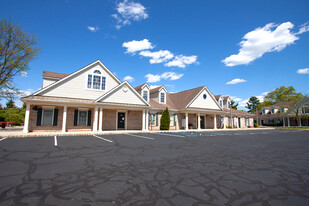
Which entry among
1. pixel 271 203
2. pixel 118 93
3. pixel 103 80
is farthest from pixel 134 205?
pixel 103 80

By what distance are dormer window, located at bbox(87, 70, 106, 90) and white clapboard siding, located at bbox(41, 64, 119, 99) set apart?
348mm

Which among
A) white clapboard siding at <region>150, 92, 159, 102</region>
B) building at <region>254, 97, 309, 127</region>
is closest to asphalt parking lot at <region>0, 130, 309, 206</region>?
white clapboard siding at <region>150, 92, 159, 102</region>

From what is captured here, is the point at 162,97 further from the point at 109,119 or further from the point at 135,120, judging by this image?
the point at 109,119

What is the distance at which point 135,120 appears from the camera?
21.4 metres

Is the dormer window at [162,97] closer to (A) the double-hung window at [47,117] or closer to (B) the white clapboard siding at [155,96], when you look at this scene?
(B) the white clapboard siding at [155,96]

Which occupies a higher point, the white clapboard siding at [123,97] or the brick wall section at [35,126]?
the white clapboard siding at [123,97]

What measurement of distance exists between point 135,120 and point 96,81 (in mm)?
6910

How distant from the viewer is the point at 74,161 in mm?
5664

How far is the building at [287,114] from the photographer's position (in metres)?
39.8

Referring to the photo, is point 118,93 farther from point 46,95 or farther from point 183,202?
point 183,202

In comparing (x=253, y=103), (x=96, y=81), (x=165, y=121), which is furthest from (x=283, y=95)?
(x=96, y=81)

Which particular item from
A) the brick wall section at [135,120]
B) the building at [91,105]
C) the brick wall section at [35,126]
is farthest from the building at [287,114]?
the brick wall section at [35,126]

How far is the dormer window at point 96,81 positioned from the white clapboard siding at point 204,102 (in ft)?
44.2

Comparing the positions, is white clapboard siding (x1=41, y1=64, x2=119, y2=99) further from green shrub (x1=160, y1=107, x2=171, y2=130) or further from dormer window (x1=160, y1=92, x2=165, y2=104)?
dormer window (x1=160, y1=92, x2=165, y2=104)
